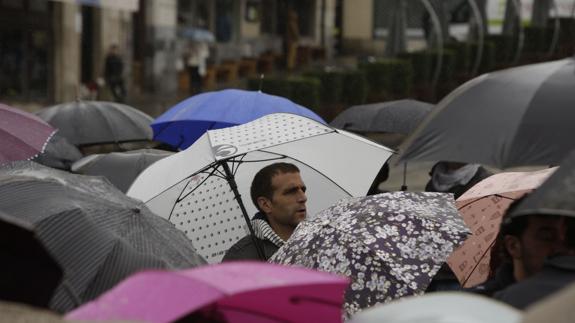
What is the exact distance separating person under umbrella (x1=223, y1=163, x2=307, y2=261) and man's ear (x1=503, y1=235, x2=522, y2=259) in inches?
102

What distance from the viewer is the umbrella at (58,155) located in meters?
10.2

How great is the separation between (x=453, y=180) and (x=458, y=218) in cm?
277

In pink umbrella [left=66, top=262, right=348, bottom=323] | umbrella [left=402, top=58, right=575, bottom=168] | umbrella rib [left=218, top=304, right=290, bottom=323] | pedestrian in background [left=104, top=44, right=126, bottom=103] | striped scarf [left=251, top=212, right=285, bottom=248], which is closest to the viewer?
pink umbrella [left=66, top=262, right=348, bottom=323]

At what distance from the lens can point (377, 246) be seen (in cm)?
611

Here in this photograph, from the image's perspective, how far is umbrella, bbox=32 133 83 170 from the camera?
1016cm

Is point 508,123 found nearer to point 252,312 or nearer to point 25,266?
point 252,312

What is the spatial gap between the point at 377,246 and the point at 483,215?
0.91 metres

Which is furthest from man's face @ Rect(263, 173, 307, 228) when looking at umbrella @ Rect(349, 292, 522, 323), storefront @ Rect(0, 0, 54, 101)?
storefront @ Rect(0, 0, 54, 101)

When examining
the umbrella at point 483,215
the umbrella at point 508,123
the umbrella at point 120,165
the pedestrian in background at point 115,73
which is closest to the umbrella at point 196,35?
the pedestrian in background at point 115,73

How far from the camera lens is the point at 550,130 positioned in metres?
5.01

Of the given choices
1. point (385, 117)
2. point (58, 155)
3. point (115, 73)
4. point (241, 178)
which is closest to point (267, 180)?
point (241, 178)

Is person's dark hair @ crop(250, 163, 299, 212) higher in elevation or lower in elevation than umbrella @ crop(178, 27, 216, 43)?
higher

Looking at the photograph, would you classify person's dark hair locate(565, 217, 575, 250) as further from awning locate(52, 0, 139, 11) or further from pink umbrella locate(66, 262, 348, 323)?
awning locate(52, 0, 139, 11)

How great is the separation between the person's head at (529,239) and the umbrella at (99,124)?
7794mm
